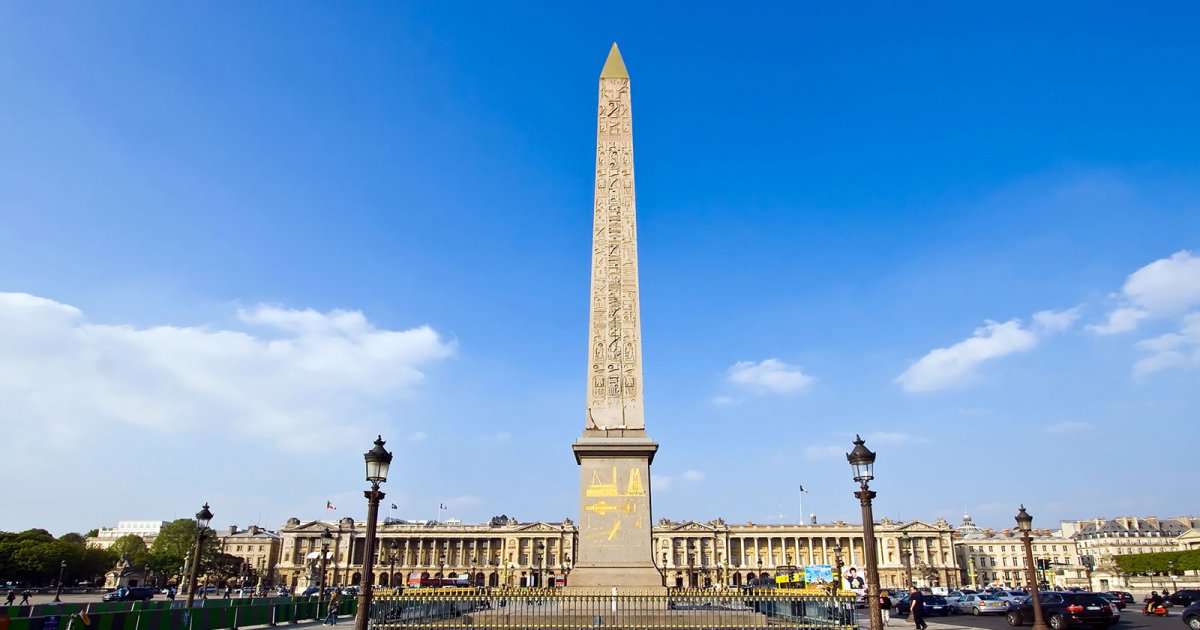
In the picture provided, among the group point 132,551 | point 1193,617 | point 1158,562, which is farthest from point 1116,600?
point 132,551

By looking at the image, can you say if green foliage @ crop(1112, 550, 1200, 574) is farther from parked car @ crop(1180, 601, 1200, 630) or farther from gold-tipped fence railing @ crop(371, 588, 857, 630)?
gold-tipped fence railing @ crop(371, 588, 857, 630)

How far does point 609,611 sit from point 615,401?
4.95 m

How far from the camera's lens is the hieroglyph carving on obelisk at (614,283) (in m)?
18.0

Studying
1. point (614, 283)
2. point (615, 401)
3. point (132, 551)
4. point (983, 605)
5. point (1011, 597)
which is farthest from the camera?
point (132, 551)

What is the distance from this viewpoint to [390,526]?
376 feet

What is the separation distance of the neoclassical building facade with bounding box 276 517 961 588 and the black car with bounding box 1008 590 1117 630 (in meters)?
87.3

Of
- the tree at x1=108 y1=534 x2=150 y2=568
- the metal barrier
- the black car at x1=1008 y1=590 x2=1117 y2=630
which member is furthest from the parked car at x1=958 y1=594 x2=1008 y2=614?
the tree at x1=108 y1=534 x2=150 y2=568

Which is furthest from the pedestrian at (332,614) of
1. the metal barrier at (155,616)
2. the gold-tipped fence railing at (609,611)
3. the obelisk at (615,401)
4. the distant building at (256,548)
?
the distant building at (256,548)

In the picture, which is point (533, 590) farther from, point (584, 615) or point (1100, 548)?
point (1100, 548)

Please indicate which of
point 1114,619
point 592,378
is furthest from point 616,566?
point 1114,619

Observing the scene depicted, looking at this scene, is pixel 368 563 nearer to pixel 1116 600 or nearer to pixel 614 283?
pixel 614 283

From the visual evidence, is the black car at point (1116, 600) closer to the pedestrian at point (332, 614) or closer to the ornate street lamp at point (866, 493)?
the ornate street lamp at point (866, 493)

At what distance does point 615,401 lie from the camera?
18.0 metres

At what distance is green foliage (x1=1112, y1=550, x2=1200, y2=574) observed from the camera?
71688 millimetres
